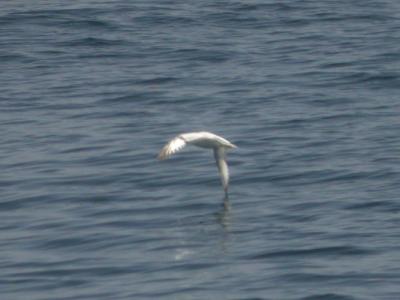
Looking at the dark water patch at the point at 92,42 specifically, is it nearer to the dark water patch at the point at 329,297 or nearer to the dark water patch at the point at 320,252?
the dark water patch at the point at 320,252

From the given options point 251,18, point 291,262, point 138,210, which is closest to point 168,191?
point 138,210

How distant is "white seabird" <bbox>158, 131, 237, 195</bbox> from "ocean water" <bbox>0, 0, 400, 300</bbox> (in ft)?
2.71

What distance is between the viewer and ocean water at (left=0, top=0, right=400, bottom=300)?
63.0 ft

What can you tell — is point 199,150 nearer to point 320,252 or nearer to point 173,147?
point 173,147

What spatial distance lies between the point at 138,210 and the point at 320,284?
14.4 feet

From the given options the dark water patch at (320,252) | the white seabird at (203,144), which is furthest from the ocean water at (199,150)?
the white seabird at (203,144)

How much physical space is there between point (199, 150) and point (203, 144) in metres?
4.86

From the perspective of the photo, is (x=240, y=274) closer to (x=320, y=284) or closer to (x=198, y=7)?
(x=320, y=284)

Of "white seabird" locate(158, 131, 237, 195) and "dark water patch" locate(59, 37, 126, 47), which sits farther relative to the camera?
"dark water patch" locate(59, 37, 126, 47)

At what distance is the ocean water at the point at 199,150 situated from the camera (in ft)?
63.0

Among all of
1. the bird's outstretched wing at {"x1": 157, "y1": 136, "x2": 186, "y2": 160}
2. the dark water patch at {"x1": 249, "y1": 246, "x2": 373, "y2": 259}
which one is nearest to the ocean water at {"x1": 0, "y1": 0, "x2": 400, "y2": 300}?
the dark water patch at {"x1": 249, "y1": 246, "x2": 373, "y2": 259}

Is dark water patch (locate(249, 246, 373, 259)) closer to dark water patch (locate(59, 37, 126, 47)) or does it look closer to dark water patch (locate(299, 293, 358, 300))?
dark water patch (locate(299, 293, 358, 300))

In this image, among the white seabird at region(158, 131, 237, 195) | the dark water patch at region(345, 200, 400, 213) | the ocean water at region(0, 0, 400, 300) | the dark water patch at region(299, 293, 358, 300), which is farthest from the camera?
the dark water patch at region(345, 200, 400, 213)

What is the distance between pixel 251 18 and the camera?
35094mm
